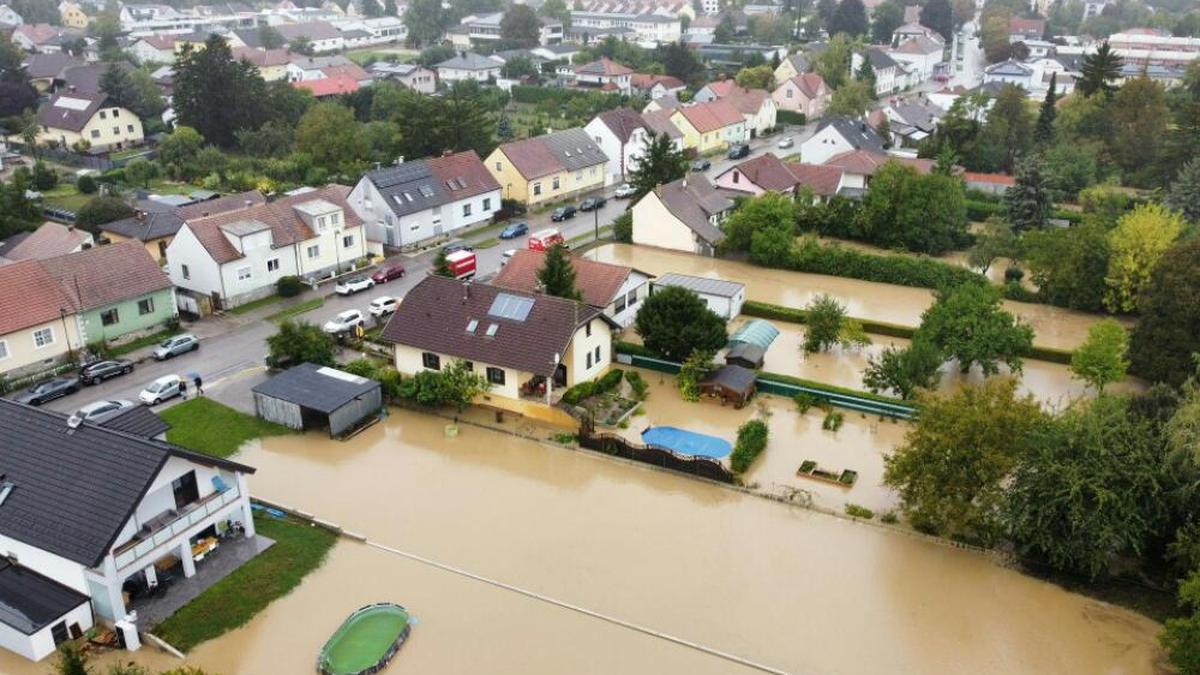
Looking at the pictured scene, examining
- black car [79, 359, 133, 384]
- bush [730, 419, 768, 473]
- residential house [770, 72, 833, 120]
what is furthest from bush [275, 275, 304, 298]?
residential house [770, 72, 833, 120]

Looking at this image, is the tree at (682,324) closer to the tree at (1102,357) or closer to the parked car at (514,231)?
the tree at (1102,357)

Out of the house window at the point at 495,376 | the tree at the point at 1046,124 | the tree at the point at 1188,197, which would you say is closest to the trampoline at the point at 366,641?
the house window at the point at 495,376

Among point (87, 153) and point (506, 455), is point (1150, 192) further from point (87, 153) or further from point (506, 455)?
point (87, 153)

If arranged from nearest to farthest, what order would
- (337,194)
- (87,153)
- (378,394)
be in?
1. (378,394)
2. (337,194)
3. (87,153)

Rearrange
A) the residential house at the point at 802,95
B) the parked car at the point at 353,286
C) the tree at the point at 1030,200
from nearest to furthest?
1. the parked car at the point at 353,286
2. the tree at the point at 1030,200
3. the residential house at the point at 802,95

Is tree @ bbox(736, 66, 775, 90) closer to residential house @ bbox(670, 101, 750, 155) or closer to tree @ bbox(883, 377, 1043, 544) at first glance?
residential house @ bbox(670, 101, 750, 155)

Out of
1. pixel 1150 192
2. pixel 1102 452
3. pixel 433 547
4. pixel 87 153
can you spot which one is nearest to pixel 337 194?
pixel 433 547

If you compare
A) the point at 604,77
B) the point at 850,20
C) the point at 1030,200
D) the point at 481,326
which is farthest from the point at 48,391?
the point at 850,20
